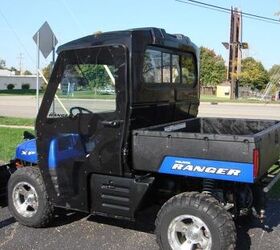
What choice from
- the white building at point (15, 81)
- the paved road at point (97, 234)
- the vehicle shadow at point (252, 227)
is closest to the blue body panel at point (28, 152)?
the paved road at point (97, 234)

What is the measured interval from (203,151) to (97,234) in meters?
1.75

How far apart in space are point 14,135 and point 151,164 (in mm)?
9747

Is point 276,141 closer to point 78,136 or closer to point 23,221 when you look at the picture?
point 78,136

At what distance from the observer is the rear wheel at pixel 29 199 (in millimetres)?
5531

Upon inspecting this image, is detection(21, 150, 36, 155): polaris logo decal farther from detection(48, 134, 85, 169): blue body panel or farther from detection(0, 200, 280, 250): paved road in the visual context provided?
detection(0, 200, 280, 250): paved road

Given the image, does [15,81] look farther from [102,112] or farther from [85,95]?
[102,112]

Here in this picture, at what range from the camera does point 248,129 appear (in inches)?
242

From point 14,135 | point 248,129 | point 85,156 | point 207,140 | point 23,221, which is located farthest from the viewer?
point 14,135

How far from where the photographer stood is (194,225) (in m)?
4.57

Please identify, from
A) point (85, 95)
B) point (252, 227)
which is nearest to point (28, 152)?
point (85, 95)

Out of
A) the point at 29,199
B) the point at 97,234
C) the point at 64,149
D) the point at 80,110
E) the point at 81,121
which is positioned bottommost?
the point at 97,234

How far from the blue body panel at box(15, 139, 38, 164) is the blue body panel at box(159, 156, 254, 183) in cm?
178

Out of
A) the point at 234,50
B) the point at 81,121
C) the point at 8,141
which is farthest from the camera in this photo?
the point at 234,50

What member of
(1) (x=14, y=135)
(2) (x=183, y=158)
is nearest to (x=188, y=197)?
(2) (x=183, y=158)
